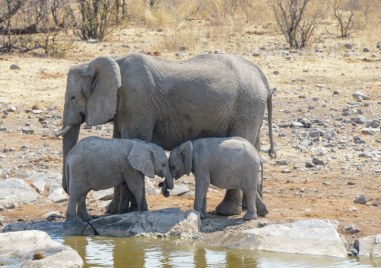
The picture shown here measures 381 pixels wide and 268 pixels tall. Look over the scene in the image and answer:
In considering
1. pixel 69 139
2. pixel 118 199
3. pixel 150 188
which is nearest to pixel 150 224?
pixel 118 199

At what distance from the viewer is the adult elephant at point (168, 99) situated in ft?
33.5

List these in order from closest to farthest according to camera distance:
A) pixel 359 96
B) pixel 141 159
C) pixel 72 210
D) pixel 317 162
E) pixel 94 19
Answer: pixel 141 159 → pixel 72 210 → pixel 317 162 → pixel 359 96 → pixel 94 19

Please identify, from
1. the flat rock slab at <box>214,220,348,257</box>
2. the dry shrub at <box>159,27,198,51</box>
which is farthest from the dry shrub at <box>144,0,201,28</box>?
the flat rock slab at <box>214,220,348,257</box>

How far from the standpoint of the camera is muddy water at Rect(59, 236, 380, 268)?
9.40 meters

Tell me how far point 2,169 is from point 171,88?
2976 millimetres

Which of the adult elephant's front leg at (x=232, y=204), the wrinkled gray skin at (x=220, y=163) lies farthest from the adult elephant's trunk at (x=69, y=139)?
the adult elephant's front leg at (x=232, y=204)

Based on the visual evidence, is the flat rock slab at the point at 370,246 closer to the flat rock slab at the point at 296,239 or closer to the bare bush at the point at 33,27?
the flat rock slab at the point at 296,239

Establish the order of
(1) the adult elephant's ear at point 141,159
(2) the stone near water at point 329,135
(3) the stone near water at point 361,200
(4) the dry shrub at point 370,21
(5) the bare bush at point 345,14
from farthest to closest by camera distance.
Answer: (5) the bare bush at point 345,14
(4) the dry shrub at point 370,21
(2) the stone near water at point 329,135
(3) the stone near water at point 361,200
(1) the adult elephant's ear at point 141,159

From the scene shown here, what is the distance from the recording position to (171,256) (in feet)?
31.6

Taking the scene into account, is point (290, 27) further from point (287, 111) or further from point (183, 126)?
point (183, 126)

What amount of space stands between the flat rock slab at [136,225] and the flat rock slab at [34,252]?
0.76 meters

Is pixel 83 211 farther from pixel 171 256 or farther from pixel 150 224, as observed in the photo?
pixel 171 256

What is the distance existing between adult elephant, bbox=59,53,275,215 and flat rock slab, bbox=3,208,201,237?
376 mm

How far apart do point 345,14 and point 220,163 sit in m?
17.6
